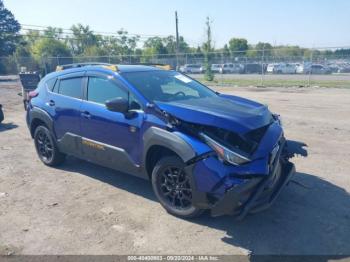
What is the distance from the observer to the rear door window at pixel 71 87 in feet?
18.1

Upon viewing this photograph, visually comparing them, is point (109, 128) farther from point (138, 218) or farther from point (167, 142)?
point (138, 218)

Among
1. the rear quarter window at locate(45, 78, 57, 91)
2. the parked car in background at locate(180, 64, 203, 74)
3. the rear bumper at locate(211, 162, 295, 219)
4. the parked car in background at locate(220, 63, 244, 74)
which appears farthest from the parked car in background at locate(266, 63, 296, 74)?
the rear bumper at locate(211, 162, 295, 219)

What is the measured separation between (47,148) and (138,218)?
2812mm

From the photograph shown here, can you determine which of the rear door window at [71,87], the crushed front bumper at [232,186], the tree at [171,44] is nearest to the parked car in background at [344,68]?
the rear door window at [71,87]

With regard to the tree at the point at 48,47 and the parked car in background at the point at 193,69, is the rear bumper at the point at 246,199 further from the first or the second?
the tree at the point at 48,47

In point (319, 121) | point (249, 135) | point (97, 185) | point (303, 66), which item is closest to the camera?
point (249, 135)

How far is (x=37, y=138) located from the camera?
256 inches

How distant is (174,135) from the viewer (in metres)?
4.04

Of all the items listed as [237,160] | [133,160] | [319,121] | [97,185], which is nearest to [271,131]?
[237,160]

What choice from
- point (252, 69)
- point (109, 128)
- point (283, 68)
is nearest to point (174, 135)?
point (109, 128)

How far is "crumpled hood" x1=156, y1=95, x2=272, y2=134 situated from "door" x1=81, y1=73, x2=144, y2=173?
51 centimetres

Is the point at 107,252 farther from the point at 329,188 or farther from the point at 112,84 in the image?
the point at 329,188

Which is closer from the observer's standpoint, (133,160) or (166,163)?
(166,163)

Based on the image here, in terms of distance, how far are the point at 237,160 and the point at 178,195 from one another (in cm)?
95
